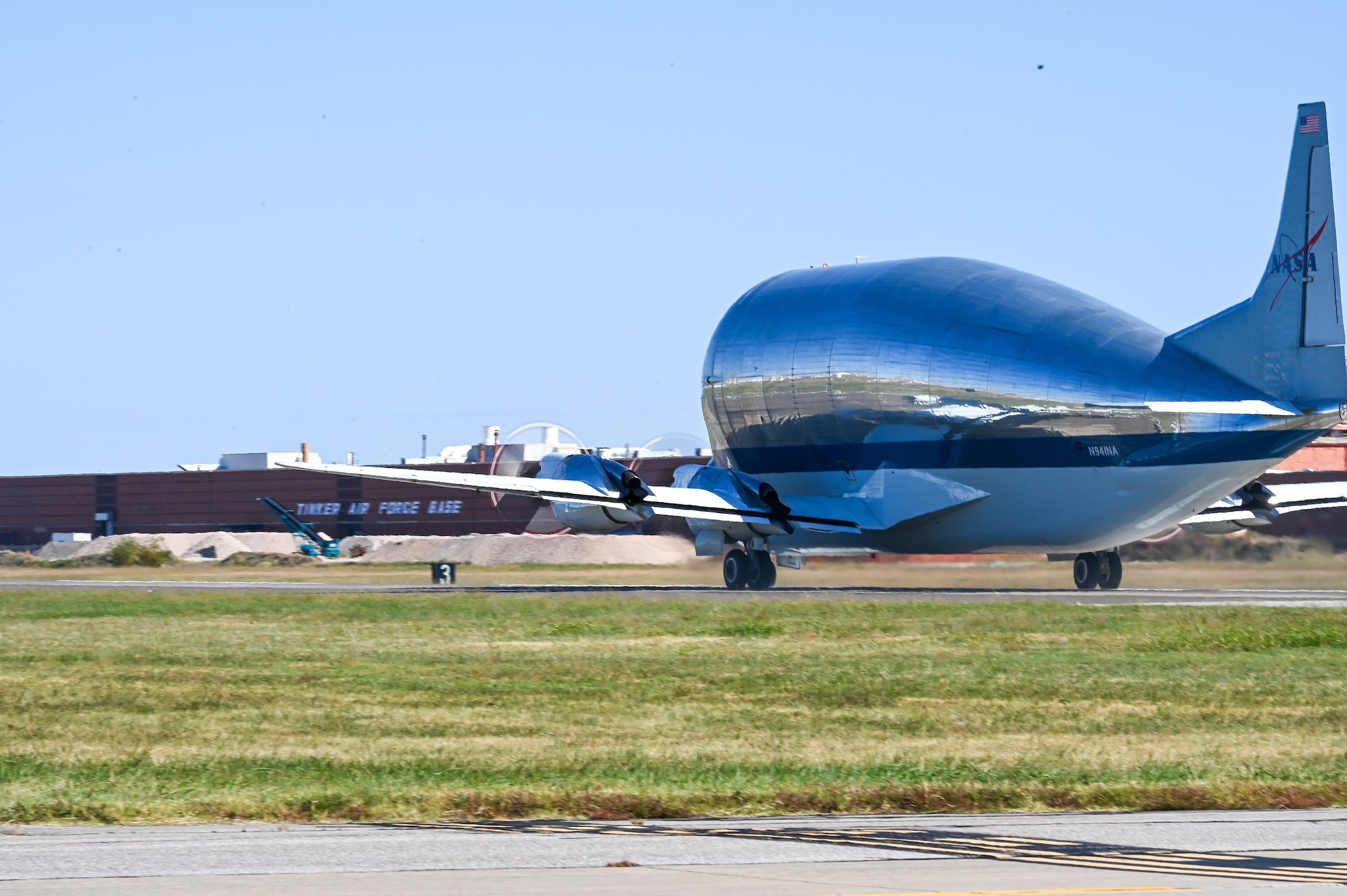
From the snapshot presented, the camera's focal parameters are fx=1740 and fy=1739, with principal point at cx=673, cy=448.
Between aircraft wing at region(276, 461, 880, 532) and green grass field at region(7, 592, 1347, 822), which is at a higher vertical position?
aircraft wing at region(276, 461, 880, 532)

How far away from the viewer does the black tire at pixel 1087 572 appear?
45.8 m

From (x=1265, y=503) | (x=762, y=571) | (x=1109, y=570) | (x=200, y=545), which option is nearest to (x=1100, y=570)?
(x=1109, y=570)

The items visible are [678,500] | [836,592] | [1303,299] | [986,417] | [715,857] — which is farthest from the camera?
[678,500]

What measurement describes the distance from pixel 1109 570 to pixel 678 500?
11536 millimetres

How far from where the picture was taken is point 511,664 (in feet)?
84.4

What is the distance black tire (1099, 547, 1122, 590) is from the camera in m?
45.6

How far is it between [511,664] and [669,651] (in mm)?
2940

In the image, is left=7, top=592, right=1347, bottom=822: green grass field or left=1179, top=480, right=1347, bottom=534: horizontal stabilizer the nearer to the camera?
left=7, top=592, right=1347, bottom=822: green grass field

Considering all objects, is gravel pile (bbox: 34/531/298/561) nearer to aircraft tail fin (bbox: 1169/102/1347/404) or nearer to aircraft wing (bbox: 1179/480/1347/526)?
aircraft wing (bbox: 1179/480/1347/526)

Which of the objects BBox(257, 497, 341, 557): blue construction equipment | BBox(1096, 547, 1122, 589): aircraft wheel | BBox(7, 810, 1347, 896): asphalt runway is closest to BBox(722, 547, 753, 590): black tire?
BBox(1096, 547, 1122, 589): aircraft wheel

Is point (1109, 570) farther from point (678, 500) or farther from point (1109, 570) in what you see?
point (678, 500)

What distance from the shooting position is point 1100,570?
45.8m

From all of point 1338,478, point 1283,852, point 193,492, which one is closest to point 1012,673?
point 1283,852

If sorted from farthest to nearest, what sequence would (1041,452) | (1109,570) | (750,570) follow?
(750,570), (1109,570), (1041,452)
